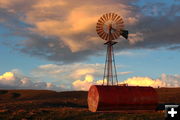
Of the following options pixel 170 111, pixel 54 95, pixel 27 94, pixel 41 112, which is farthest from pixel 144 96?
pixel 27 94

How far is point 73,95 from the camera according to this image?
2416 inches

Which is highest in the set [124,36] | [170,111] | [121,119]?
[124,36]

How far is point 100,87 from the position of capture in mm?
31188

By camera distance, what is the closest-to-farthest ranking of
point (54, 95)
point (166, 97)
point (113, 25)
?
point (113, 25) → point (166, 97) → point (54, 95)

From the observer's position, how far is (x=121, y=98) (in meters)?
30.8

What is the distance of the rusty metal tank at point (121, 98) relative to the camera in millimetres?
30422

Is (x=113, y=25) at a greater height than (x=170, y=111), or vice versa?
(x=113, y=25)

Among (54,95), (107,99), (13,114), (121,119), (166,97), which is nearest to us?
(121,119)

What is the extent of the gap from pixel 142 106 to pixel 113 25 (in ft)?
52.0

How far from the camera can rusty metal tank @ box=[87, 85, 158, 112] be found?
99.8ft

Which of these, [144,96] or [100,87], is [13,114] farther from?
[144,96]

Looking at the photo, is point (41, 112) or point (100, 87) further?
point (100, 87)

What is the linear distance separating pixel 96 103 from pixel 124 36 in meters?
16.2

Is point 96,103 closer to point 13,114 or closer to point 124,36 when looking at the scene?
point 13,114
